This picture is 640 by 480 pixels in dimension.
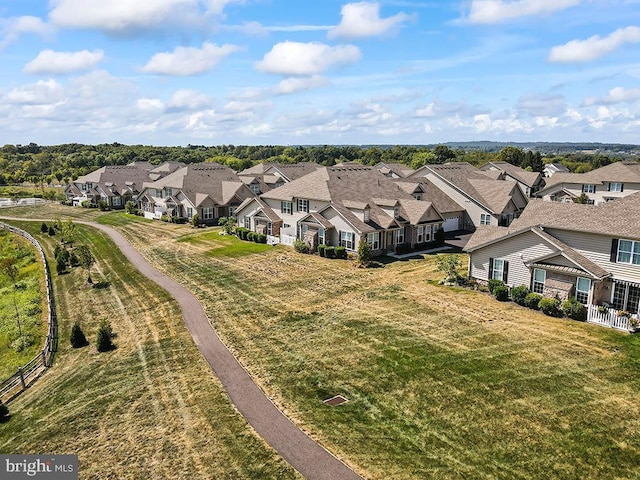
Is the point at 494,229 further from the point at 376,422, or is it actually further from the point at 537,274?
the point at 376,422

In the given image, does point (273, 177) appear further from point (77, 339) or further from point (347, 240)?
point (77, 339)

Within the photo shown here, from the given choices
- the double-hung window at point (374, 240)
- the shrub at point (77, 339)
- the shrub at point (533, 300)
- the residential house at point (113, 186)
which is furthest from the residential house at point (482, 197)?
the residential house at point (113, 186)

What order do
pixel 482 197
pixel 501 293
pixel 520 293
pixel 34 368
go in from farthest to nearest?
pixel 482 197 → pixel 501 293 → pixel 520 293 → pixel 34 368

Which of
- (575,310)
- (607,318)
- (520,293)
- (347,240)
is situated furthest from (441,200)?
(607,318)

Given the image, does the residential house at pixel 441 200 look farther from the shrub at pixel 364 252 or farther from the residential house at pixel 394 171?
the residential house at pixel 394 171

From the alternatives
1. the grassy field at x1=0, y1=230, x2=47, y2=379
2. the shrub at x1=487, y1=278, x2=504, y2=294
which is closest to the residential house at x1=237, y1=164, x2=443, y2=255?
the shrub at x1=487, y1=278, x2=504, y2=294

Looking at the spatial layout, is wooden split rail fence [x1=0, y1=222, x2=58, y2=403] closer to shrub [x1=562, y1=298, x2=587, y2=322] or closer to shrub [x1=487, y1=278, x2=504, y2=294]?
shrub [x1=487, y1=278, x2=504, y2=294]

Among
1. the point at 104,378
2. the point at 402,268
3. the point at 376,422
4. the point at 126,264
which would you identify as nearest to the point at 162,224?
the point at 126,264
